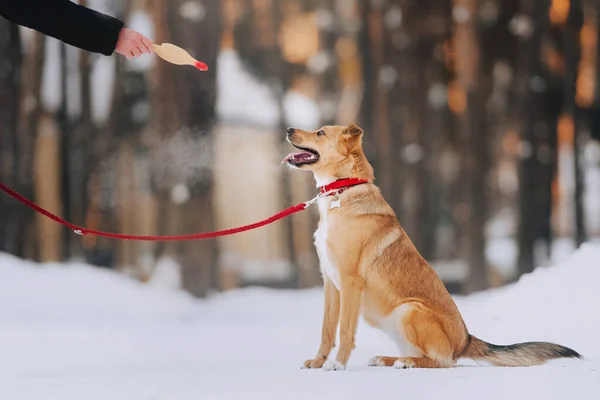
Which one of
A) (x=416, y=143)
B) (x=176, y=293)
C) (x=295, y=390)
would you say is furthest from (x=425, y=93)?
(x=295, y=390)

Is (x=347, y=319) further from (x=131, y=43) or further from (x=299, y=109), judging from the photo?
(x=299, y=109)

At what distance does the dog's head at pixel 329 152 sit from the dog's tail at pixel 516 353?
1070 mm

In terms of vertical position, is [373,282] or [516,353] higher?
[373,282]

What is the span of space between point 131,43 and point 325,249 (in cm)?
136

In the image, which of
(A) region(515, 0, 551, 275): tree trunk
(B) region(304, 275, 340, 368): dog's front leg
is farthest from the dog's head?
(A) region(515, 0, 551, 275): tree trunk

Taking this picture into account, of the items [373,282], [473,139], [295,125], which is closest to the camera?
[373,282]

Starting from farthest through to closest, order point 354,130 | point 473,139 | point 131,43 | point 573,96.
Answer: point 573,96 → point 473,139 → point 354,130 → point 131,43

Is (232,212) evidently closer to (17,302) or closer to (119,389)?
(17,302)

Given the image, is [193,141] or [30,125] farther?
[30,125]

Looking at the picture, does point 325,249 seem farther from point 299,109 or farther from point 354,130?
point 299,109

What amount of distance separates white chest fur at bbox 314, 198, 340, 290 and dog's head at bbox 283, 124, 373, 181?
0.15m

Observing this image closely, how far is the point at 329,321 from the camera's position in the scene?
3.74 metres

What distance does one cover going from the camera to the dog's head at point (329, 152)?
370 cm

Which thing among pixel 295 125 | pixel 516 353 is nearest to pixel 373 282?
pixel 516 353
